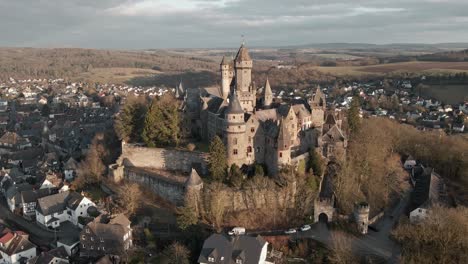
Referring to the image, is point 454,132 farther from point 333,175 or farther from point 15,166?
point 15,166

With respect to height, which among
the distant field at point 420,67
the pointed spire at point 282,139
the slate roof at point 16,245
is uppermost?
the distant field at point 420,67

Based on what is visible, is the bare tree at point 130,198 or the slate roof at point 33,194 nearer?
the bare tree at point 130,198

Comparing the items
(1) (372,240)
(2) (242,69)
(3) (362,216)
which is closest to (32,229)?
(2) (242,69)

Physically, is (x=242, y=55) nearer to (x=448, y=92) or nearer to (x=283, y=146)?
(x=283, y=146)

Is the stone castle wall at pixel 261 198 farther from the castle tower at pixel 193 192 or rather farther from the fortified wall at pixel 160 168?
the fortified wall at pixel 160 168

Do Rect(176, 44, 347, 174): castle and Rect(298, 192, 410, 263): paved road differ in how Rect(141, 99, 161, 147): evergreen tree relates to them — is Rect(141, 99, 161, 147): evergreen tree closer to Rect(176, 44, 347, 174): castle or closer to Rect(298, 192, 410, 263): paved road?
Rect(176, 44, 347, 174): castle

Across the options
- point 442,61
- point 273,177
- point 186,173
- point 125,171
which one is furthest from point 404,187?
point 442,61

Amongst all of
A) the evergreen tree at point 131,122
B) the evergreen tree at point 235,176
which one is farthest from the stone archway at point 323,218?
the evergreen tree at point 131,122
